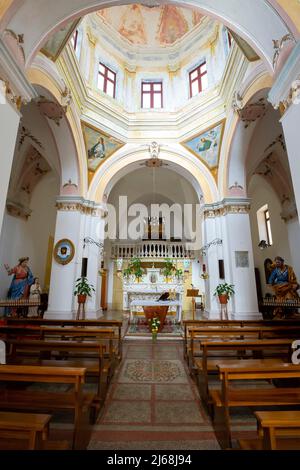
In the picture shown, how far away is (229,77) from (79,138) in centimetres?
562

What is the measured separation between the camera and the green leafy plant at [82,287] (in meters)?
7.46

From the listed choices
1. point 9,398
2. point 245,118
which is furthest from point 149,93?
point 9,398

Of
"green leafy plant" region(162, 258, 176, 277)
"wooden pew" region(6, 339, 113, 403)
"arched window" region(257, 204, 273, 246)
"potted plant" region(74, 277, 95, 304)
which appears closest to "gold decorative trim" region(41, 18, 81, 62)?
"potted plant" region(74, 277, 95, 304)

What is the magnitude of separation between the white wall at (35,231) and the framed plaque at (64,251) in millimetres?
2543

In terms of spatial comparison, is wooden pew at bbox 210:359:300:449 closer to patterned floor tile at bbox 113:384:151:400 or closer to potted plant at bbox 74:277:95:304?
patterned floor tile at bbox 113:384:151:400

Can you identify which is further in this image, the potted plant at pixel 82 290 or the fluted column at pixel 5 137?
the potted plant at pixel 82 290

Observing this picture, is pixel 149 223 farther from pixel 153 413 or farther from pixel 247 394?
pixel 247 394

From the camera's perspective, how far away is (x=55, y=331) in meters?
3.61

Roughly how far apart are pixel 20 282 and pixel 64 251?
1742 mm

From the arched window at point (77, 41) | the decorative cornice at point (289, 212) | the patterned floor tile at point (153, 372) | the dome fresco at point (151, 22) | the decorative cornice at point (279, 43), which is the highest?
the dome fresco at point (151, 22)

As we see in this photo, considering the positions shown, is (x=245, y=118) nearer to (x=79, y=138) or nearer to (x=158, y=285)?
(x=79, y=138)

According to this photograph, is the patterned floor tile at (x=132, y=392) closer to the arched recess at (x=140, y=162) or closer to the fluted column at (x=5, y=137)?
the fluted column at (x=5, y=137)

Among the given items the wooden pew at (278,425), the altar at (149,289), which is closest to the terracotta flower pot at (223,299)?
the altar at (149,289)

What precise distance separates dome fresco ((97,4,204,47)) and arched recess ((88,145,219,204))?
18.6 ft
